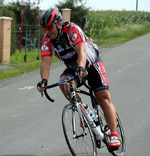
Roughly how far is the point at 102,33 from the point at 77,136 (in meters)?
23.2

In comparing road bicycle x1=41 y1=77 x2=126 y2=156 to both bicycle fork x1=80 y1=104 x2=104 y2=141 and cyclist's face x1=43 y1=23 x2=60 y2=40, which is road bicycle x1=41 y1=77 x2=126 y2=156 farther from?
cyclist's face x1=43 y1=23 x2=60 y2=40

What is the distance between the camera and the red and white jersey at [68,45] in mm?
4684

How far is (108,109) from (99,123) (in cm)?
21

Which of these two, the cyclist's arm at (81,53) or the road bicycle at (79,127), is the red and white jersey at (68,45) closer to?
the cyclist's arm at (81,53)

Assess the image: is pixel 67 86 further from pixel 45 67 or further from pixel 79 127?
pixel 79 127

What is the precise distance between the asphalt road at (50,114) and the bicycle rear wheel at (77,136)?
2.51 ft

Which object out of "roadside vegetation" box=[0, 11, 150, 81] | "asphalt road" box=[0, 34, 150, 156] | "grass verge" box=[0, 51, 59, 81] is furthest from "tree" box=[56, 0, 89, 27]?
"asphalt road" box=[0, 34, 150, 156]

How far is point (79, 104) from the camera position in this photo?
14.5 feet

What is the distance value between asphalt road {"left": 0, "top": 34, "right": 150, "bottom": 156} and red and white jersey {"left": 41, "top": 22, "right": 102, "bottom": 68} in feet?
4.46

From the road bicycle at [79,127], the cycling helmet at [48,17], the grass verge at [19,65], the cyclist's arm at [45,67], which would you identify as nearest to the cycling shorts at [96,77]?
the cyclist's arm at [45,67]

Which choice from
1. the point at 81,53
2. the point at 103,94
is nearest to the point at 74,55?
the point at 81,53

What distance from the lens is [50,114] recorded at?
7742 mm

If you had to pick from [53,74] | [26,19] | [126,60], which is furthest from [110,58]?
[26,19]

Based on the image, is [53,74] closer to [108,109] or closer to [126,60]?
[126,60]
